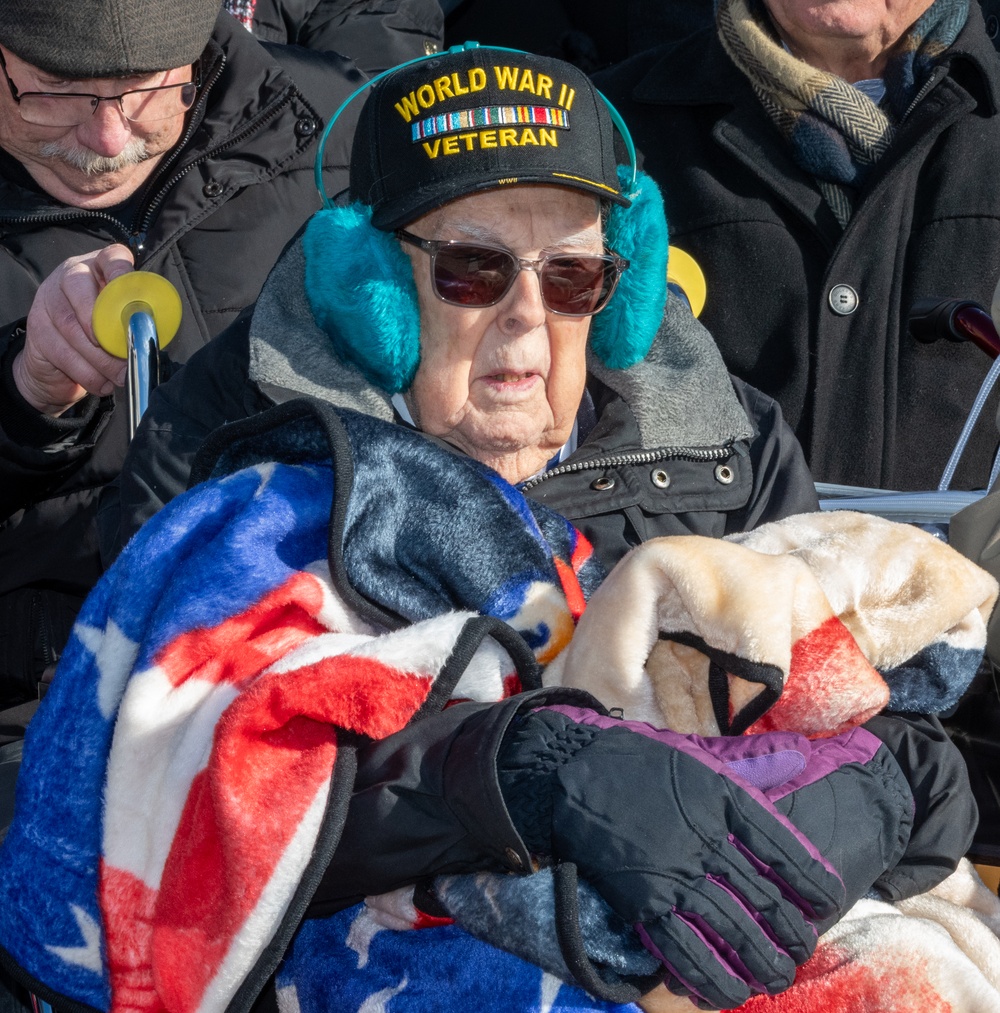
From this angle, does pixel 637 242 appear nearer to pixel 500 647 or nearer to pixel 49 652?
pixel 500 647

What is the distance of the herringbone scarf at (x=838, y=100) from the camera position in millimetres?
2967

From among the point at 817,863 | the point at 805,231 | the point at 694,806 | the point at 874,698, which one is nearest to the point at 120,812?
the point at 694,806

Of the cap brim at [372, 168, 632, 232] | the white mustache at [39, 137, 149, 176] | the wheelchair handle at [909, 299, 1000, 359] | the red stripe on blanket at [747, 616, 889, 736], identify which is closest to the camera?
the red stripe on blanket at [747, 616, 889, 736]

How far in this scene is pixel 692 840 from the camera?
1.40 meters

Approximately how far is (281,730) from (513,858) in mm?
297

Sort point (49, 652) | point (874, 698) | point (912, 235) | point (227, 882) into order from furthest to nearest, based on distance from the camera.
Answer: point (912, 235) < point (49, 652) < point (874, 698) < point (227, 882)

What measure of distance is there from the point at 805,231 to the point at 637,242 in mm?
1002

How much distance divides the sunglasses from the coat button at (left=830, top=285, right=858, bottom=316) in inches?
39.6

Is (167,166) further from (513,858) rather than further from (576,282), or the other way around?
(513,858)

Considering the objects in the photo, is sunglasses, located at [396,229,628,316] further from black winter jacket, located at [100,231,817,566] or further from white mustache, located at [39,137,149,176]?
white mustache, located at [39,137,149,176]

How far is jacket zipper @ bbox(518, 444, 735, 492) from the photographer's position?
2166 millimetres

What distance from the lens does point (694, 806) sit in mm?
1414

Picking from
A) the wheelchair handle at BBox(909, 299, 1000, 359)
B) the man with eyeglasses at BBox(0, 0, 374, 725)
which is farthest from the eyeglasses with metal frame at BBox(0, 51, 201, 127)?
the wheelchair handle at BBox(909, 299, 1000, 359)

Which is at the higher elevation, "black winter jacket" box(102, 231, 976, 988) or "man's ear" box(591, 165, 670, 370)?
"man's ear" box(591, 165, 670, 370)
